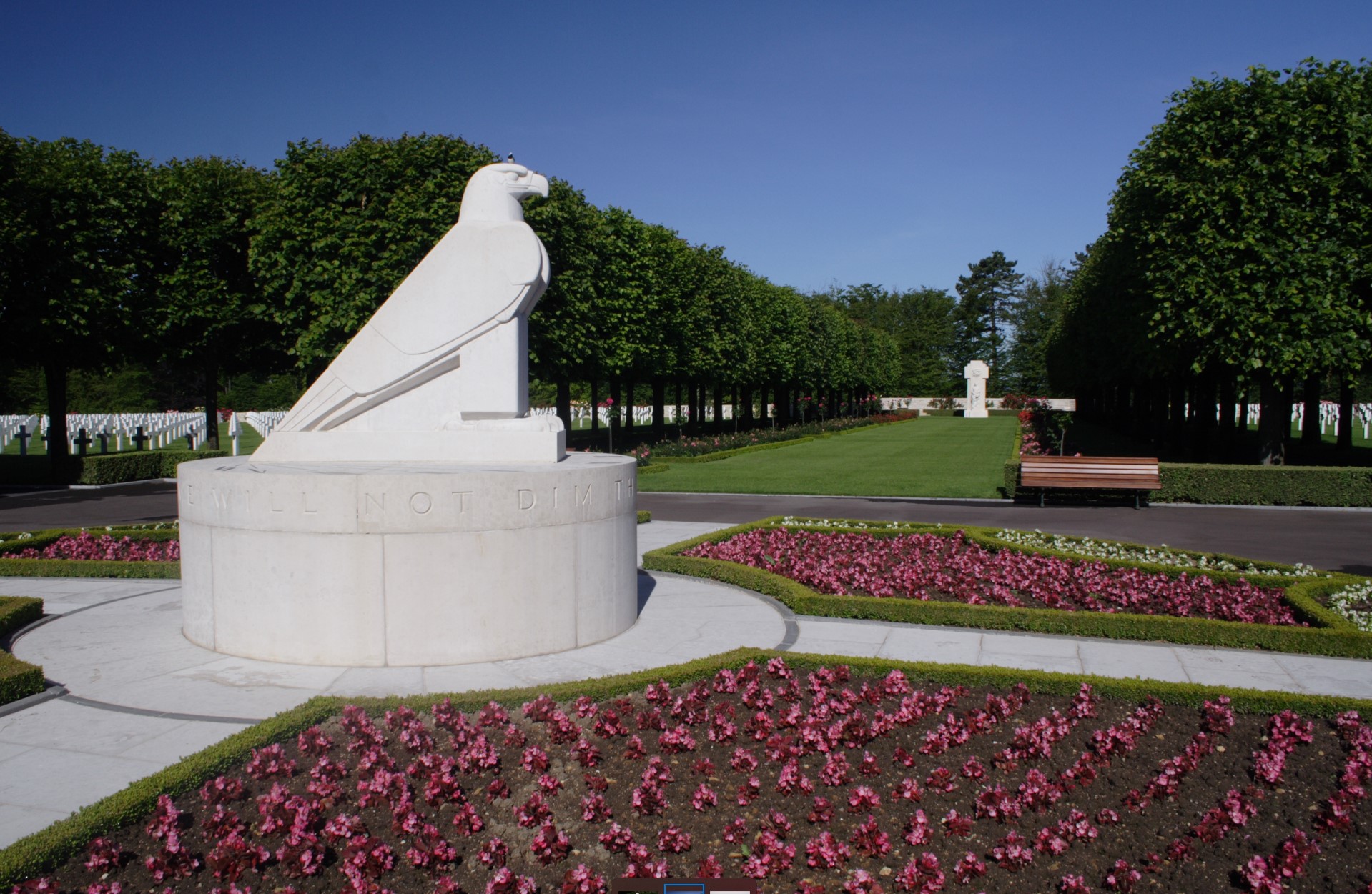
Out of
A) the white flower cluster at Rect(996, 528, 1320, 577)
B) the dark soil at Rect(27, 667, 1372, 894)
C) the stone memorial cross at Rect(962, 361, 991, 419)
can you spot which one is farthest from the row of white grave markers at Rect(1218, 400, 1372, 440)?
the dark soil at Rect(27, 667, 1372, 894)

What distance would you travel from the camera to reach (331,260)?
77.3 ft

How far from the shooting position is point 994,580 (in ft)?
35.0

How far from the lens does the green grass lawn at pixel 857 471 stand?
74.3 ft

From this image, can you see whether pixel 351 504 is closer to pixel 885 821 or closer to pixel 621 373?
pixel 885 821

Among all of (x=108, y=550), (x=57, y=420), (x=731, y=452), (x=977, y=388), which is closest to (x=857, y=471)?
(x=731, y=452)

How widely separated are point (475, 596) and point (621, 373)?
1140 inches

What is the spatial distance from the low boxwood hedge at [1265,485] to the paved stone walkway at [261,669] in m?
12.4

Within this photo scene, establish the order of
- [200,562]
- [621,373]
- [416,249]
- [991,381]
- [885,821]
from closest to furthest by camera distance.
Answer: [885,821] → [200,562] → [416,249] → [621,373] → [991,381]

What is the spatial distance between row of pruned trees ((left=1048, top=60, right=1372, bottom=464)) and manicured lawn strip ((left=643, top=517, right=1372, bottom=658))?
39.9 feet

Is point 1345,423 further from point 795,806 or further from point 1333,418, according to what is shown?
point 1333,418

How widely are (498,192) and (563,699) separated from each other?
227 inches

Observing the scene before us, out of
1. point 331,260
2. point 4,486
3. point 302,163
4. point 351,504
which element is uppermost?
point 302,163

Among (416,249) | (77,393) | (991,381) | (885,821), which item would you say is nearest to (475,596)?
(885,821)

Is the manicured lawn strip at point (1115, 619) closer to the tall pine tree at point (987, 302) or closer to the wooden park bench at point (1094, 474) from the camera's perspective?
the wooden park bench at point (1094, 474)
